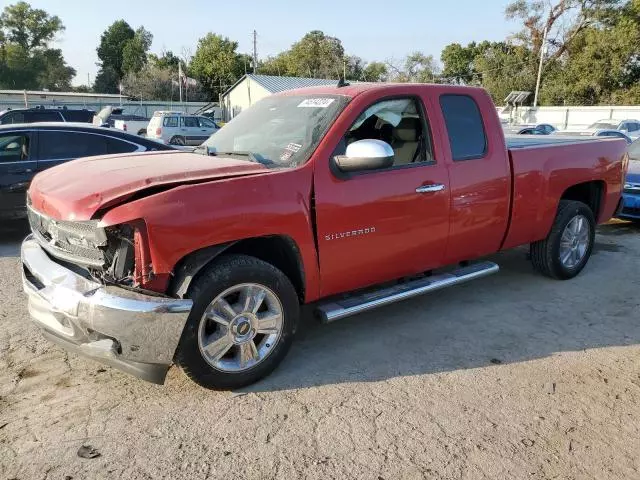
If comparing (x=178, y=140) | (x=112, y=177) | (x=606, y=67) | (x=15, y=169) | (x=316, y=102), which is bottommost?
(x=178, y=140)

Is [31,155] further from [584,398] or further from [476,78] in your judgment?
[476,78]

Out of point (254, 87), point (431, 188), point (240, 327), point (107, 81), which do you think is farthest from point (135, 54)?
point (240, 327)

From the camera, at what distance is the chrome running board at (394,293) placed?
392 cm

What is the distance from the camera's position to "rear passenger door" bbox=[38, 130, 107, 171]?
24.9 ft

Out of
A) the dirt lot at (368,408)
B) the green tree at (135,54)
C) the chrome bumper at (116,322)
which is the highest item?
the green tree at (135,54)

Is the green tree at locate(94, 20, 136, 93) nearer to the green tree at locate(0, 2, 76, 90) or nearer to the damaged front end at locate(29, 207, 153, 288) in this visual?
the green tree at locate(0, 2, 76, 90)

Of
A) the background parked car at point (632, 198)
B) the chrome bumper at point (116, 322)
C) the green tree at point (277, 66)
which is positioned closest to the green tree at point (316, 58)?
the green tree at point (277, 66)

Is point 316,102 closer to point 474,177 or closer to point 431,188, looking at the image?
point 431,188

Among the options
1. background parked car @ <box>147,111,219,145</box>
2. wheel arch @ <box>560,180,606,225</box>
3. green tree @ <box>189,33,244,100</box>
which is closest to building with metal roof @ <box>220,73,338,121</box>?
green tree @ <box>189,33,244,100</box>

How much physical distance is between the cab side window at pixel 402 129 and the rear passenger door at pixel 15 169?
17.3ft

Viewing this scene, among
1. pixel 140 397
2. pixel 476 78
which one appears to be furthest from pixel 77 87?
pixel 140 397

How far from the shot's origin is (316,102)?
4.28 meters

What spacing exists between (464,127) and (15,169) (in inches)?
233

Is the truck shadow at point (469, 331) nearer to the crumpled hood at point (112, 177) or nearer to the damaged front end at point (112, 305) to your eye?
the damaged front end at point (112, 305)
